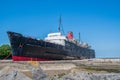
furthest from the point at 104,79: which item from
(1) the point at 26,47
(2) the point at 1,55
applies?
(2) the point at 1,55

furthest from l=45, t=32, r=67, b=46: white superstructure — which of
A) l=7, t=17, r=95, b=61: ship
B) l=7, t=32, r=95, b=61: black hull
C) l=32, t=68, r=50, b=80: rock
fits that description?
l=32, t=68, r=50, b=80: rock

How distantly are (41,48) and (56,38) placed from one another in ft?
34.2

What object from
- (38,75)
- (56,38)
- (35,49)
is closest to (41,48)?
(35,49)

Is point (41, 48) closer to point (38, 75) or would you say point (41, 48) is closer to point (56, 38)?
point (56, 38)

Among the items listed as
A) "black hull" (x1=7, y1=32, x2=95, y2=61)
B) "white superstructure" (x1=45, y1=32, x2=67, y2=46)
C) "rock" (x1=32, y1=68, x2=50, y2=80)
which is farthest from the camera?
"white superstructure" (x1=45, y1=32, x2=67, y2=46)

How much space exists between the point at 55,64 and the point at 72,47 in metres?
26.9

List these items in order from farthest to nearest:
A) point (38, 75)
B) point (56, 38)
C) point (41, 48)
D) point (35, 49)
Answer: point (56, 38)
point (41, 48)
point (35, 49)
point (38, 75)

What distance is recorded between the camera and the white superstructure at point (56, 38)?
6756 centimetres

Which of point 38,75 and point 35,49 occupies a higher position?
point 35,49

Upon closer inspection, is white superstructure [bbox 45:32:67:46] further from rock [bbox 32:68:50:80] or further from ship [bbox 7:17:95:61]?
rock [bbox 32:68:50:80]

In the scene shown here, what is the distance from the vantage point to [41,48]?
193 ft

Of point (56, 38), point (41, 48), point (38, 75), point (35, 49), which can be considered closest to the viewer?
point (38, 75)

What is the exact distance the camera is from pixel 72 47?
70562 millimetres

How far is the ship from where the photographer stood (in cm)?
5581
